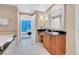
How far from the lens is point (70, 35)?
2.35 metres

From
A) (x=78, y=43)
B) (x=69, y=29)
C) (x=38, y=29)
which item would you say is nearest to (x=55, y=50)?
(x=69, y=29)

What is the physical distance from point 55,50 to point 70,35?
58.3 inches

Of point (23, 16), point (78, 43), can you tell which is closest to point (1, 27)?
point (23, 16)

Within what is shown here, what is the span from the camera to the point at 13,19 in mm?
5906
